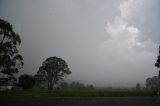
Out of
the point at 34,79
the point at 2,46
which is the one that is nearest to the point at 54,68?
the point at 34,79

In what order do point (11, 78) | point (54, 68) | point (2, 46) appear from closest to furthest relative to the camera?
point (2, 46)
point (11, 78)
point (54, 68)

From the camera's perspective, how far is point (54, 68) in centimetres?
6047

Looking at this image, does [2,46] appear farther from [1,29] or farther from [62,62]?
[62,62]

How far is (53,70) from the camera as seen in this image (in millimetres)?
60594

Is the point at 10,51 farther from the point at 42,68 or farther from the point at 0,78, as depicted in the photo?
the point at 0,78

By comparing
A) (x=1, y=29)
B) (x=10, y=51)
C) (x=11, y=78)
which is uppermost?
(x=1, y=29)

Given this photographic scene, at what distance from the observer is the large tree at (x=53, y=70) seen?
2386 inches

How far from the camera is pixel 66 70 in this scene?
61.3m

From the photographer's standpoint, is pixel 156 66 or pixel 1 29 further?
pixel 156 66

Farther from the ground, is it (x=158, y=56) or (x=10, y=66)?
(x=158, y=56)

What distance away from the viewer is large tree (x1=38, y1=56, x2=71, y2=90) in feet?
199

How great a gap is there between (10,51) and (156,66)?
122 ft

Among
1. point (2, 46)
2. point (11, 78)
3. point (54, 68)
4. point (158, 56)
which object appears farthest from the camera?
point (54, 68)

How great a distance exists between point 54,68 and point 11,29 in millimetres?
29054
